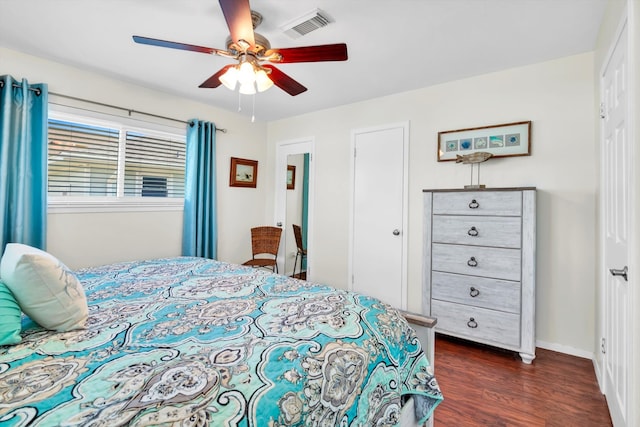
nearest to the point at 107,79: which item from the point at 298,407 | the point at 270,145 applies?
the point at 270,145

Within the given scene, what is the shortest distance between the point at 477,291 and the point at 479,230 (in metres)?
0.50

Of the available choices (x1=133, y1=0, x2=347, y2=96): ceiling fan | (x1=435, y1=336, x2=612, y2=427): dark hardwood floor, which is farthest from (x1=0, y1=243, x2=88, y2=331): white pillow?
(x1=435, y1=336, x2=612, y2=427): dark hardwood floor

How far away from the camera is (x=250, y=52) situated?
1927 millimetres

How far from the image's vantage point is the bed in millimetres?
759

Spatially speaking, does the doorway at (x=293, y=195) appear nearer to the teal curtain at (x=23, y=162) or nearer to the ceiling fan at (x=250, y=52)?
the ceiling fan at (x=250, y=52)

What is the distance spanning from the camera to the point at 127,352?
1.03 metres

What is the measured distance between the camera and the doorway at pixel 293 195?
4.20 meters

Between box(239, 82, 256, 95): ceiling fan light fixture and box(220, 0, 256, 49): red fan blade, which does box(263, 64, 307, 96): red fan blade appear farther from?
box(220, 0, 256, 49): red fan blade

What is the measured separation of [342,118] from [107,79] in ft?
8.07

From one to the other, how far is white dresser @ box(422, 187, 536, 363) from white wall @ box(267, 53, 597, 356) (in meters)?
0.35

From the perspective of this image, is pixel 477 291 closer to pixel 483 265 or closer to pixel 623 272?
pixel 483 265

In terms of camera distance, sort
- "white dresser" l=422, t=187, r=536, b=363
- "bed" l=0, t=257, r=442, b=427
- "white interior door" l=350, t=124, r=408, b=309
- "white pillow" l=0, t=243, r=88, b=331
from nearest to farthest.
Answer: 1. "bed" l=0, t=257, r=442, b=427
2. "white pillow" l=0, t=243, r=88, b=331
3. "white dresser" l=422, t=187, r=536, b=363
4. "white interior door" l=350, t=124, r=408, b=309

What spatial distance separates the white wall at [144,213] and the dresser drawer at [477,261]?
255 centimetres

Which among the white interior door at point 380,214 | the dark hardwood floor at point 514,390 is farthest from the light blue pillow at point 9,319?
the white interior door at point 380,214
